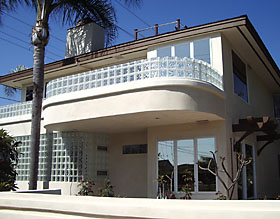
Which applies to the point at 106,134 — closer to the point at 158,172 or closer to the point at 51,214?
the point at 158,172

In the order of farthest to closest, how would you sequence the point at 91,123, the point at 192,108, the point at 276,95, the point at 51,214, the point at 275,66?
the point at 276,95 < the point at 275,66 < the point at 91,123 < the point at 192,108 < the point at 51,214

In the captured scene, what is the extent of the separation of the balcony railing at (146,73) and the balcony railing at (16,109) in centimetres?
451

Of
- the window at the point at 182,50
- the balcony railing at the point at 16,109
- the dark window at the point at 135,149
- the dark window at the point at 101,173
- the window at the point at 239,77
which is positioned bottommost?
the dark window at the point at 101,173

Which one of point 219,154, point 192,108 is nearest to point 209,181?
point 219,154

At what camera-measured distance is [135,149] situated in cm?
1513

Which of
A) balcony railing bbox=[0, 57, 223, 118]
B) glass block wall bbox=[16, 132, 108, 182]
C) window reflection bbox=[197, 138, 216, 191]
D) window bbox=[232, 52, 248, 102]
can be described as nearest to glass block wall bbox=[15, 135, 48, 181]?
glass block wall bbox=[16, 132, 108, 182]

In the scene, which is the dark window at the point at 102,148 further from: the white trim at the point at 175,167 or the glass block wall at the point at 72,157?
the white trim at the point at 175,167

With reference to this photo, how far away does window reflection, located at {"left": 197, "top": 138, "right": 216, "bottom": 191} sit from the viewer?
38.4 ft

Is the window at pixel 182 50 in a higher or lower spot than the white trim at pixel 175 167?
higher

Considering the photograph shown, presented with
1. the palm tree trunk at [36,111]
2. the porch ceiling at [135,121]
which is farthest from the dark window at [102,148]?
the palm tree trunk at [36,111]

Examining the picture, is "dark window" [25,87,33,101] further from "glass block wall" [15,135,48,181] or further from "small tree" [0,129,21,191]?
"small tree" [0,129,21,191]

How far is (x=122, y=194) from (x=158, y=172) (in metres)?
2.96

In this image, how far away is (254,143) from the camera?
48.8 feet

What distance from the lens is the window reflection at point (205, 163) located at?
11711 mm
